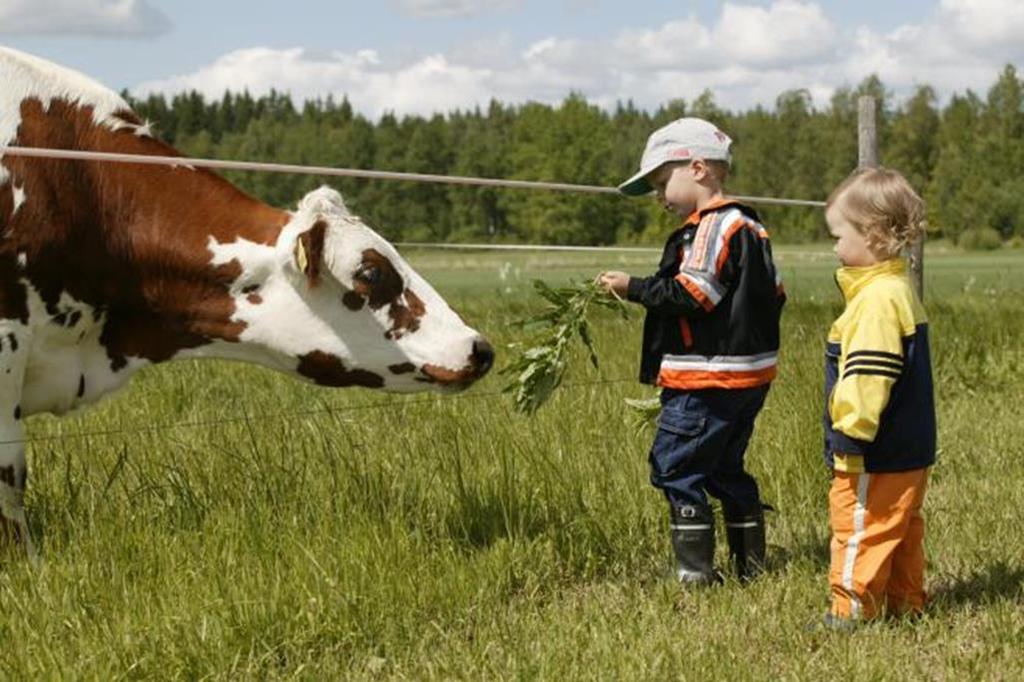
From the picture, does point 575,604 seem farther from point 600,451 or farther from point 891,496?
point 600,451

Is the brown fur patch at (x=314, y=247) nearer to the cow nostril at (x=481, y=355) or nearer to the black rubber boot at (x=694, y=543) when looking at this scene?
the cow nostril at (x=481, y=355)

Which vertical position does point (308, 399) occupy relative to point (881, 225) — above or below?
below

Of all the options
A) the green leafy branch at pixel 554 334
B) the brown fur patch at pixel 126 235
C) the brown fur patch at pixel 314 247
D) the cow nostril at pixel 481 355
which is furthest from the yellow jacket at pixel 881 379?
the brown fur patch at pixel 126 235

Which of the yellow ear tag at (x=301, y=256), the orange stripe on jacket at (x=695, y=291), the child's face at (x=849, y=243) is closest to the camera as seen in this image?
the child's face at (x=849, y=243)

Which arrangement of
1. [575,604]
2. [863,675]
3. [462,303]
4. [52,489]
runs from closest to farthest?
1. [863,675]
2. [575,604]
3. [52,489]
4. [462,303]

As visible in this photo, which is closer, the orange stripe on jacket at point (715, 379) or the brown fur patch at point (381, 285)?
the orange stripe on jacket at point (715, 379)

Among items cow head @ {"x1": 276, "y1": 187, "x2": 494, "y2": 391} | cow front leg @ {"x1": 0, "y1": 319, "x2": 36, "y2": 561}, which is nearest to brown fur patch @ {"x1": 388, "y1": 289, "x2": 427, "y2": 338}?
cow head @ {"x1": 276, "y1": 187, "x2": 494, "y2": 391}

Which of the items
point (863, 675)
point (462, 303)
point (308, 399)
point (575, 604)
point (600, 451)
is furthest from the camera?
point (462, 303)

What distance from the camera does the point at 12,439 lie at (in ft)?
15.7

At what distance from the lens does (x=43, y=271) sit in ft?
15.5

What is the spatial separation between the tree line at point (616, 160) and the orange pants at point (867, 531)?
54.5m

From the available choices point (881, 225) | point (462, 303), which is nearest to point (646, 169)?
point (881, 225)

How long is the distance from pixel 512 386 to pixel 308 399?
171 inches

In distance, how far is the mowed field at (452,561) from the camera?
4035 mm
